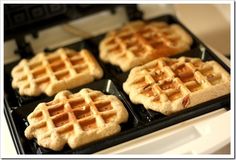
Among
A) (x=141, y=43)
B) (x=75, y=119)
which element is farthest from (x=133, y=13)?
(x=75, y=119)

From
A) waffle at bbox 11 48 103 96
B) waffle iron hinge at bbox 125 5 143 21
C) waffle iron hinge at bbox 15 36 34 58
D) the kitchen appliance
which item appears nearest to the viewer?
the kitchen appliance

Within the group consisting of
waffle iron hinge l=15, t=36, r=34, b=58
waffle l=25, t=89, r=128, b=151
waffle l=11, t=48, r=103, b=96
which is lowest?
waffle l=25, t=89, r=128, b=151

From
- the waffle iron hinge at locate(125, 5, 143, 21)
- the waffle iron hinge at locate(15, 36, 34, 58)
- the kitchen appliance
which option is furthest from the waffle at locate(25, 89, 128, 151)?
the waffle iron hinge at locate(125, 5, 143, 21)

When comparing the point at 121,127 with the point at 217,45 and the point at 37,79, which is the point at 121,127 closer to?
the point at 37,79

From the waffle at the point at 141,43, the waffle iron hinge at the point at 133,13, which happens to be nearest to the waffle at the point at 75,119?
the waffle at the point at 141,43

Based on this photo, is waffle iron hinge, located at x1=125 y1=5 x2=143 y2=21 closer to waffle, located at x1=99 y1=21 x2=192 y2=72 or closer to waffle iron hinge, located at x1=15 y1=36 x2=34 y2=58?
waffle, located at x1=99 y1=21 x2=192 y2=72

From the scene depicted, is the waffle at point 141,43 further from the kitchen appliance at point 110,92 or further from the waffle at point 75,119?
the waffle at point 75,119
